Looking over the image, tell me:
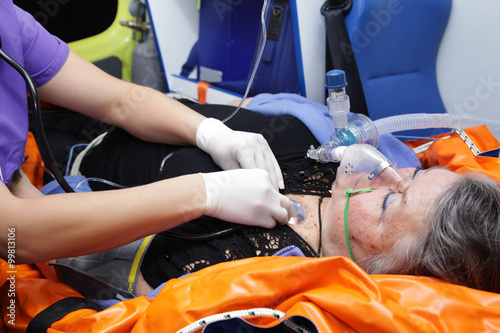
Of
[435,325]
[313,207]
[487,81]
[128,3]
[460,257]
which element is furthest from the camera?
[128,3]

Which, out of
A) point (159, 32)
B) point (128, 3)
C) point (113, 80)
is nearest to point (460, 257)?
point (113, 80)

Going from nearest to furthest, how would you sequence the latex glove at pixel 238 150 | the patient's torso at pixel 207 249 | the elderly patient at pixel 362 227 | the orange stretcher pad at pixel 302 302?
→ the orange stretcher pad at pixel 302 302
the elderly patient at pixel 362 227
the patient's torso at pixel 207 249
the latex glove at pixel 238 150

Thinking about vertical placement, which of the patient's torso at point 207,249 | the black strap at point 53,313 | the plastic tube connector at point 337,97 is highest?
the plastic tube connector at point 337,97

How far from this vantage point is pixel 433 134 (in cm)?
172

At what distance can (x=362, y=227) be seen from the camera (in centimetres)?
104

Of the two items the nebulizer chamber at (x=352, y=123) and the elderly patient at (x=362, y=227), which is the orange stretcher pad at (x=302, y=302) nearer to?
the elderly patient at (x=362, y=227)

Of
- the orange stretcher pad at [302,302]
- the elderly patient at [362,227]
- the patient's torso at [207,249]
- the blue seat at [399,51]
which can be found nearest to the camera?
the orange stretcher pad at [302,302]

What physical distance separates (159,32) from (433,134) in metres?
1.53

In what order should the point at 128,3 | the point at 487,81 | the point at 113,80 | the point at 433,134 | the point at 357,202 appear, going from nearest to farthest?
the point at 357,202
the point at 113,80
the point at 487,81
the point at 433,134
the point at 128,3

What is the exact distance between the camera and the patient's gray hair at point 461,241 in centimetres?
88

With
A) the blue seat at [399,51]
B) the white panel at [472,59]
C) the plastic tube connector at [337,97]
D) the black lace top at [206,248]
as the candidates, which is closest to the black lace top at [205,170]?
the black lace top at [206,248]

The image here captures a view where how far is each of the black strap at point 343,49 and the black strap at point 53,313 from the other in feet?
3.98

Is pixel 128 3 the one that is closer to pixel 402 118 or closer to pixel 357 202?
pixel 402 118

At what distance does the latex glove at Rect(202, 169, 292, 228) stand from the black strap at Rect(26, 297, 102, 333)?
1.27ft
